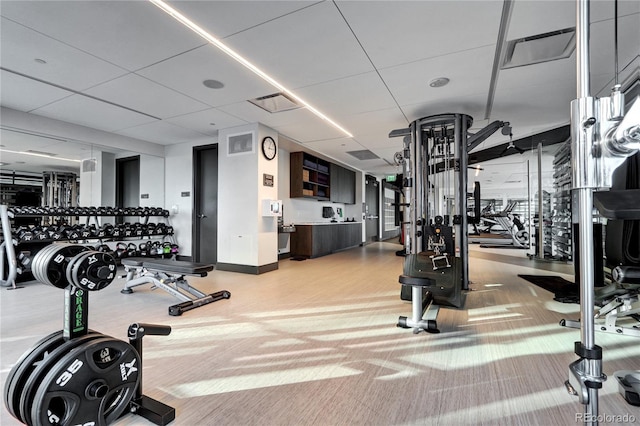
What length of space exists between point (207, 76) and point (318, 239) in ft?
15.4

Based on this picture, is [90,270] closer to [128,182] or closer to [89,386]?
[89,386]

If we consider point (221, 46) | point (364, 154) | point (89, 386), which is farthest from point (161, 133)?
point (89, 386)

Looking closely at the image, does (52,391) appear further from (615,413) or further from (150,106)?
(150,106)

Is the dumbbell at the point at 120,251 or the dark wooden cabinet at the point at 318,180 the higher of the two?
the dark wooden cabinet at the point at 318,180

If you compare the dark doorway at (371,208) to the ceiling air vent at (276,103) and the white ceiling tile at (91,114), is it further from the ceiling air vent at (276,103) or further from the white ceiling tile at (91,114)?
the white ceiling tile at (91,114)

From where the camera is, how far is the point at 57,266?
4.41 ft

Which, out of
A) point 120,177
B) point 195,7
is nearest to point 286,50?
point 195,7

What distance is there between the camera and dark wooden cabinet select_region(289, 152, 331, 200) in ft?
23.8

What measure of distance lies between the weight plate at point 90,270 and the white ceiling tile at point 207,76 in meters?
2.32

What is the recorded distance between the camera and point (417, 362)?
207 centimetres

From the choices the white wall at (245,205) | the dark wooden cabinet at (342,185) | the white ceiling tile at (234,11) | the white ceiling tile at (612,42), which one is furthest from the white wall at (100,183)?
the white ceiling tile at (612,42)

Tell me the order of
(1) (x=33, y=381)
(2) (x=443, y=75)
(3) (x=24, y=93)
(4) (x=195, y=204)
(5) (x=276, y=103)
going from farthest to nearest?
(4) (x=195, y=204) → (5) (x=276, y=103) → (3) (x=24, y=93) → (2) (x=443, y=75) → (1) (x=33, y=381)

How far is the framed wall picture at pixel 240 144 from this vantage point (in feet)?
17.1

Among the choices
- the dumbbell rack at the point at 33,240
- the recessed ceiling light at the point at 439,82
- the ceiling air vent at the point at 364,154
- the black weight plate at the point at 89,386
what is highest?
the ceiling air vent at the point at 364,154
